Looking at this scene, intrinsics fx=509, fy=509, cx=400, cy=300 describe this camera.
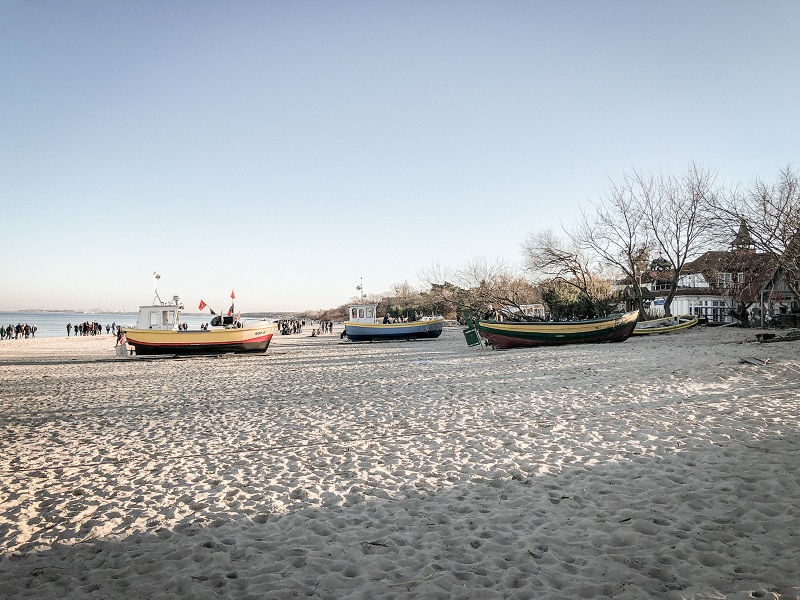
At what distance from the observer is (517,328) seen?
77.3ft

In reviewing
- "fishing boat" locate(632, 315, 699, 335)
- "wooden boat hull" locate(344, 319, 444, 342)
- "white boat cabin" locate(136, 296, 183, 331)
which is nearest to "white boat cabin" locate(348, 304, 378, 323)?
"wooden boat hull" locate(344, 319, 444, 342)

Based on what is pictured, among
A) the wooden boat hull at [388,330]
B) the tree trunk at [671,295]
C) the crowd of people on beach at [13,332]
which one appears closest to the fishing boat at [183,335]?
the wooden boat hull at [388,330]

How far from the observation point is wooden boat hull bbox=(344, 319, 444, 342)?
36812 mm

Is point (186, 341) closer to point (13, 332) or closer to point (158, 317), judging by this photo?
point (158, 317)

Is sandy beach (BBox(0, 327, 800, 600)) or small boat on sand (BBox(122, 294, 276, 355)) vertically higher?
small boat on sand (BBox(122, 294, 276, 355))

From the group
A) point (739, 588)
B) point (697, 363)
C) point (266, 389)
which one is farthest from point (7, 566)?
point (697, 363)

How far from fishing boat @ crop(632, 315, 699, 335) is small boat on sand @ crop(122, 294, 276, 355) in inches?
862

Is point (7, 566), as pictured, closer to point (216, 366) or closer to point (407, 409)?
point (407, 409)

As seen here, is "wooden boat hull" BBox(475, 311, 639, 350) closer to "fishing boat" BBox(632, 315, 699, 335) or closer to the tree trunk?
"fishing boat" BBox(632, 315, 699, 335)

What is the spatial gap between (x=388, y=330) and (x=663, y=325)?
59.7ft

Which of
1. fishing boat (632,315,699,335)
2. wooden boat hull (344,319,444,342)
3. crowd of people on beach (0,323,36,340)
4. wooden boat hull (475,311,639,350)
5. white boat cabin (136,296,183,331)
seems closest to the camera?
wooden boat hull (475,311,639,350)

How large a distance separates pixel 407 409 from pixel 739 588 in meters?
6.82

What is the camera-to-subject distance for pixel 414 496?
17.1 feet

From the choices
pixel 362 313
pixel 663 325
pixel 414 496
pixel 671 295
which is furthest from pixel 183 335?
pixel 671 295
